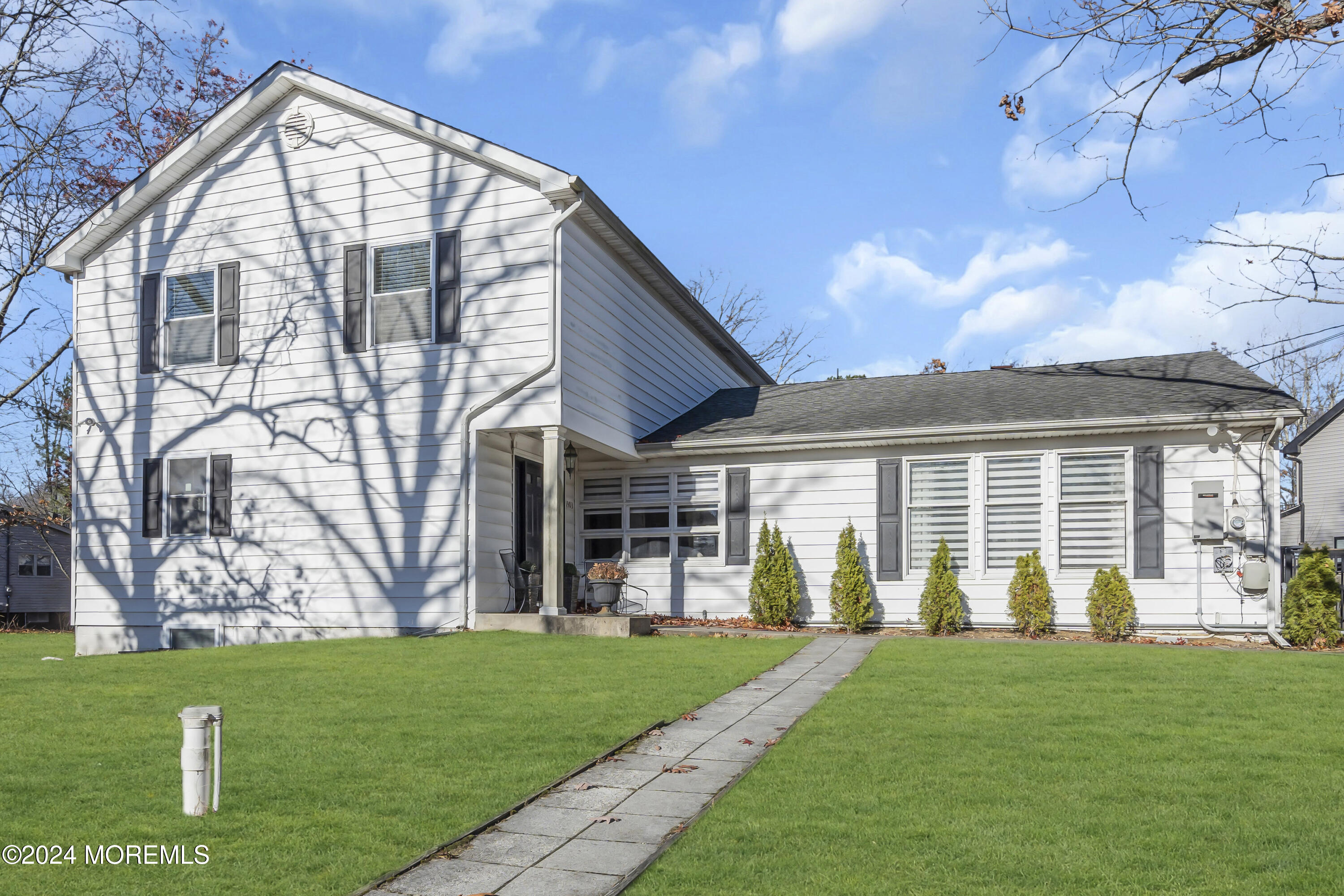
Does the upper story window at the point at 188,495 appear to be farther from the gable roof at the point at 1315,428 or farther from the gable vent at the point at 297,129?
the gable roof at the point at 1315,428

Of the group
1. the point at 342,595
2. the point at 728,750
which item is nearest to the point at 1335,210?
the point at 728,750

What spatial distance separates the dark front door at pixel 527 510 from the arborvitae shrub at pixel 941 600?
216 inches

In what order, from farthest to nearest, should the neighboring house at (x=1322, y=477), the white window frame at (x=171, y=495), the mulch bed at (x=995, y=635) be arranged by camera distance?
the neighboring house at (x=1322, y=477) → the white window frame at (x=171, y=495) → the mulch bed at (x=995, y=635)

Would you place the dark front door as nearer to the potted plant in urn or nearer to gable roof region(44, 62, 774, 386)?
the potted plant in urn

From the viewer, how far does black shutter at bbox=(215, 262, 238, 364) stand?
575 inches

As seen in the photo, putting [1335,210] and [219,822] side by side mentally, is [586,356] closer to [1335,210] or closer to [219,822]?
[1335,210]

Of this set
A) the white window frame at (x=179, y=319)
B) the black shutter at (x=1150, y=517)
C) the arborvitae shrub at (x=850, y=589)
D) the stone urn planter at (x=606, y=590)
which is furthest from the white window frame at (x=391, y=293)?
the black shutter at (x=1150, y=517)


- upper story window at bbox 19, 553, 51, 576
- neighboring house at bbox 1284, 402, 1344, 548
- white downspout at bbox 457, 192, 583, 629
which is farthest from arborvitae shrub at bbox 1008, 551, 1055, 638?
upper story window at bbox 19, 553, 51, 576

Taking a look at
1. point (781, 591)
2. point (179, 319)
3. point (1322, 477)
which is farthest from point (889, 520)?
point (1322, 477)

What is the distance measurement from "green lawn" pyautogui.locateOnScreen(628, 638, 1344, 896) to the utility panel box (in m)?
4.65

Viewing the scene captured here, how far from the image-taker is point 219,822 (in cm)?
441

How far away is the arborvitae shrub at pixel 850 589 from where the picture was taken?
13.7 meters

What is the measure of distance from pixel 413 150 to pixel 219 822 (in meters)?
11.1

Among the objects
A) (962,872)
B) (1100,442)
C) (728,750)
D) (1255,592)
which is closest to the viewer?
(962,872)
